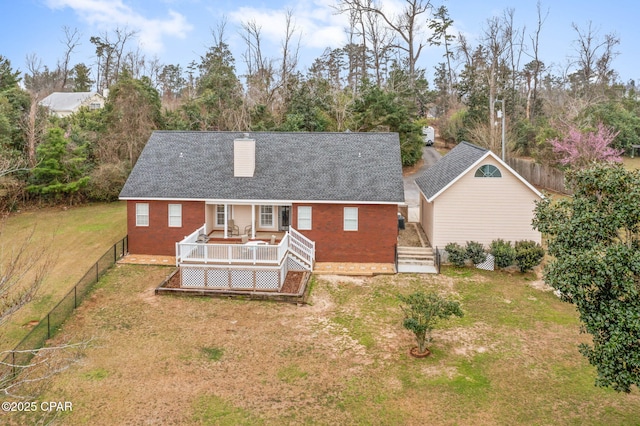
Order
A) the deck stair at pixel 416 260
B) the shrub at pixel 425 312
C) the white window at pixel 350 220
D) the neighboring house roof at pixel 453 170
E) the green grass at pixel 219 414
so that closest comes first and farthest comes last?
the green grass at pixel 219 414 < the shrub at pixel 425 312 < the deck stair at pixel 416 260 < the neighboring house roof at pixel 453 170 < the white window at pixel 350 220

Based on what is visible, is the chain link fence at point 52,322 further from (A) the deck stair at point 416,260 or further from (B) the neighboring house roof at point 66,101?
(B) the neighboring house roof at point 66,101

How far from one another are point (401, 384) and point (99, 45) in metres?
71.1

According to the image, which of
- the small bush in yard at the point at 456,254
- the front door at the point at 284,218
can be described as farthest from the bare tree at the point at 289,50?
the small bush in yard at the point at 456,254

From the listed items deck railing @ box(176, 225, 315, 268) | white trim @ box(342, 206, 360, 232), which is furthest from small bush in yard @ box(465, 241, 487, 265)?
deck railing @ box(176, 225, 315, 268)

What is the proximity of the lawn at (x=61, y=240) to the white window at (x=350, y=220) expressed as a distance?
12.4 meters

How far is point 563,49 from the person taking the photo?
160ft

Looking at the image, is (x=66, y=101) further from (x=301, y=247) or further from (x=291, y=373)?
(x=291, y=373)

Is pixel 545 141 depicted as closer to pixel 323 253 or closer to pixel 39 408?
pixel 323 253

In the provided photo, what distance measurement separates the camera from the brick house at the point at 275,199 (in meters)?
21.4

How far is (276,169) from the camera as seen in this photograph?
23156 millimetres

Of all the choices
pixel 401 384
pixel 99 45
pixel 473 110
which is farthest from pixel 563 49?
pixel 99 45

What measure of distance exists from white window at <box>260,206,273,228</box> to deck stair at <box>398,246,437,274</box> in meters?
6.92

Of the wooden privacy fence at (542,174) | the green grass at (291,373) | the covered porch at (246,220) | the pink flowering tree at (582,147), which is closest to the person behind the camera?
the green grass at (291,373)

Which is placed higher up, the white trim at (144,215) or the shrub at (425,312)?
the white trim at (144,215)
